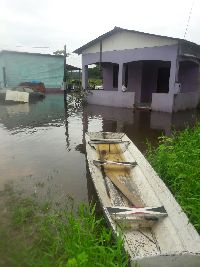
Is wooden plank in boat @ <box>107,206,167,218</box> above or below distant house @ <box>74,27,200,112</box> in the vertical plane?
below

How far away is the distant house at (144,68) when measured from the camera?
14930 millimetres

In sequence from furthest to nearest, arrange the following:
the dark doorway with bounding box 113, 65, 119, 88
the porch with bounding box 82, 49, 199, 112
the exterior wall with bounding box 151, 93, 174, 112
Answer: the dark doorway with bounding box 113, 65, 119, 88 < the porch with bounding box 82, 49, 199, 112 < the exterior wall with bounding box 151, 93, 174, 112

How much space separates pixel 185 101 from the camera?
53.6 feet

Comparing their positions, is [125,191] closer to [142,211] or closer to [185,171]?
[142,211]

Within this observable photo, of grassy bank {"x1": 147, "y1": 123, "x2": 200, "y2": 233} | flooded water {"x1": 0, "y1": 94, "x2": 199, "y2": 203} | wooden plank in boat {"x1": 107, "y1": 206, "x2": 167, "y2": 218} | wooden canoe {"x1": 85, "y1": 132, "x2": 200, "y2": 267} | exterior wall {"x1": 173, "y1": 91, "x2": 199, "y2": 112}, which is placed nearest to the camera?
wooden canoe {"x1": 85, "y1": 132, "x2": 200, "y2": 267}

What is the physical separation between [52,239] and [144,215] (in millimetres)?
1354

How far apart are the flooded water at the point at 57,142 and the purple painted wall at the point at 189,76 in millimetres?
4487

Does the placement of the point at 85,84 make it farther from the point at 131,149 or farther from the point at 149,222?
the point at 149,222

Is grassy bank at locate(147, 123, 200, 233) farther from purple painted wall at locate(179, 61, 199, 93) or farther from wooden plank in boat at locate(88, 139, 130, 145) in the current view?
purple painted wall at locate(179, 61, 199, 93)

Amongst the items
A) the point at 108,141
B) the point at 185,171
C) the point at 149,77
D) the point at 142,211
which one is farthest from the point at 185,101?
the point at 142,211

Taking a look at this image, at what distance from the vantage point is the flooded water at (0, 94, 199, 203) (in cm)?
577

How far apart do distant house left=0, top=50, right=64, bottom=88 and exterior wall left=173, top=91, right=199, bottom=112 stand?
59.7ft

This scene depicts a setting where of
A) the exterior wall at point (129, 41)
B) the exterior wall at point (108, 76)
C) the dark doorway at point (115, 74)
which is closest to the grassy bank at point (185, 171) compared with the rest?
the exterior wall at point (129, 41)

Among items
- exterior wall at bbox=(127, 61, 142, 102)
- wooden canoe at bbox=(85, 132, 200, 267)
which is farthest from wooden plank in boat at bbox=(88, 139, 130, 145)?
exterior wall at bbox=(127, 61, 142, 102)
